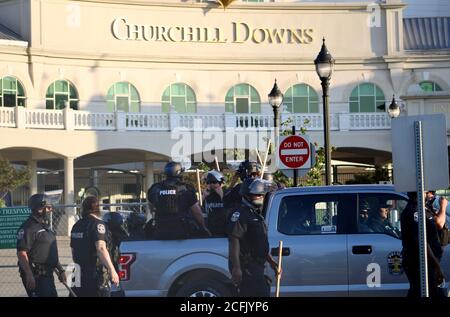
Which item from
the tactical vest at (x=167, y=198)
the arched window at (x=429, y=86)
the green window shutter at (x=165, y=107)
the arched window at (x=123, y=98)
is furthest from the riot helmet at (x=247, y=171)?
the arched window at (x=429, y=86)

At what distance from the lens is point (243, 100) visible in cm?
4497

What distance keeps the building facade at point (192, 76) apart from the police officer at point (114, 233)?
24.7 meters

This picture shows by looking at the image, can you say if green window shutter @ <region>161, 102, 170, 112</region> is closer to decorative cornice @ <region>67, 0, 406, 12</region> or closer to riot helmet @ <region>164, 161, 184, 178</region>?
decorative cornice @ <region>67, 0, 406, 12</region>

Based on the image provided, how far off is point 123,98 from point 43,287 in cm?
3145

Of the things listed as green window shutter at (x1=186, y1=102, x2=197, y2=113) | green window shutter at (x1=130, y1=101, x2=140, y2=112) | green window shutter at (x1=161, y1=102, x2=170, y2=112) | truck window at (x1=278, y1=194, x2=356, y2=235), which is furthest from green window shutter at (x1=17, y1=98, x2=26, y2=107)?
truck window at (x1=278, y1=194, x2=356, y2=235)

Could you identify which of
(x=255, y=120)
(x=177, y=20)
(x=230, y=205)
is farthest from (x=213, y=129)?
(x=230, y=205)

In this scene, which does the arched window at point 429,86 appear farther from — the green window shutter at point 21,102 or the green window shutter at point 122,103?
the green window shutter at point 21,102

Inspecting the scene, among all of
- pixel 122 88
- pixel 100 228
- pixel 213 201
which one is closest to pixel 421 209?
pixel 100 228

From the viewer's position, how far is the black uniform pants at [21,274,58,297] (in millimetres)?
12023

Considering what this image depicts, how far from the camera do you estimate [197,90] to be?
44.4 m

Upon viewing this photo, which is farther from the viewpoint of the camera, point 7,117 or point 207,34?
point 207,34

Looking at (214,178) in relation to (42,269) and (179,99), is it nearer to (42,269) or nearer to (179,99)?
(42,269)

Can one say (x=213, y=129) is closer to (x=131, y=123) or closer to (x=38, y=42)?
(x=131, y=123)

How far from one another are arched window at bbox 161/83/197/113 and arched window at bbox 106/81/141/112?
1298 mm
